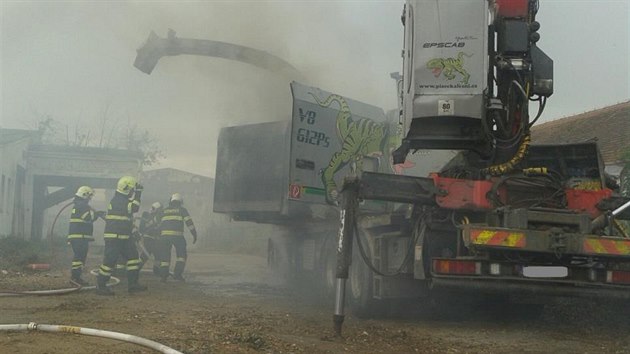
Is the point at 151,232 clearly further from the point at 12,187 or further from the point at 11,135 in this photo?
the point at 12,187

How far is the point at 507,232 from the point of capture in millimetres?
5699

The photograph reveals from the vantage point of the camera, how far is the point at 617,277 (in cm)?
608

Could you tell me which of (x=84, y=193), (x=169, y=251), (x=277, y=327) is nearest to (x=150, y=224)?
(x=169, y=251)

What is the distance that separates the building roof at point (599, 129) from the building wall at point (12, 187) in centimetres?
1839

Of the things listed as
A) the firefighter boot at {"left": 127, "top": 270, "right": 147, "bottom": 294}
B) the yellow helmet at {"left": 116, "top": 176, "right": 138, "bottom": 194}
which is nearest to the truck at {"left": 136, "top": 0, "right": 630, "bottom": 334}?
the firefighter boot at {"left": 127, "top": 270, "right": 147, "bottom": 294}

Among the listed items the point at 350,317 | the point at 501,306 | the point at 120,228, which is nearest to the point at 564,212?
the point at 501,306

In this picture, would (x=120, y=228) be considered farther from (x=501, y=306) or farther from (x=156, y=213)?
(x=501, y=306)

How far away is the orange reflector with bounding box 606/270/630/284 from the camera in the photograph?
6.06m

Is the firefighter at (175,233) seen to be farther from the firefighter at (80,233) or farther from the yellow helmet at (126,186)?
the yellow helmet at (126,186)

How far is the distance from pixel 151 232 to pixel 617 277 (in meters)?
9.47

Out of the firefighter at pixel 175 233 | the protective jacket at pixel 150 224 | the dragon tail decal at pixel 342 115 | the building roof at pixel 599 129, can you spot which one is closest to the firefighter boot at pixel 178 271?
the firefighter at pixel 175 233

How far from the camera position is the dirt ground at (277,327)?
543 cm

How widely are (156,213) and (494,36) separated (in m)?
8.95

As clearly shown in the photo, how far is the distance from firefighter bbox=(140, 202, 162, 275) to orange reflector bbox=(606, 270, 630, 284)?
8907 millimetres
